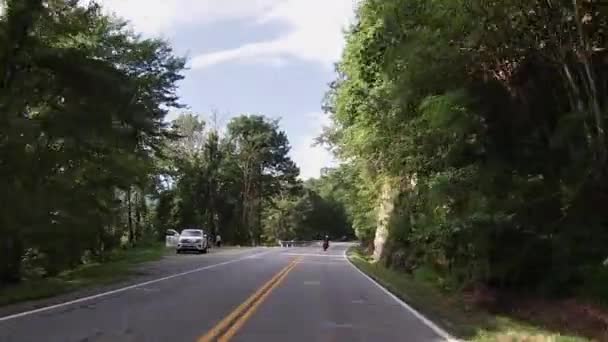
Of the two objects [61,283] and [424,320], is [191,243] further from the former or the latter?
[424,320]

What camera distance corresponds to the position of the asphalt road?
1129cm

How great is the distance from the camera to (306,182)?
172750 mm

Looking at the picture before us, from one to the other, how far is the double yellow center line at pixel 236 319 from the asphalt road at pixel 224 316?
0.02 metres

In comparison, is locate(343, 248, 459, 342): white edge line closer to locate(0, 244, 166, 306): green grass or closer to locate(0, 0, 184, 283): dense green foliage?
locate(0, 244, 166, 306): green grass

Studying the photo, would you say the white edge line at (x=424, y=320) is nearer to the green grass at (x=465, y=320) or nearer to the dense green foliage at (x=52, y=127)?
the green grass at (x=465, y=320)

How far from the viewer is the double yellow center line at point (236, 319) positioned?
11.0 metres

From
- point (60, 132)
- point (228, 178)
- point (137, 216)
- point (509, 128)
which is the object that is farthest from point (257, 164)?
point (509, 128)

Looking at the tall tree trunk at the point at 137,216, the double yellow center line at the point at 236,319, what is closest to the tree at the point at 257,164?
the tall tree trunk at the point at 137,216

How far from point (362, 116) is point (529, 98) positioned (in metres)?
11.2

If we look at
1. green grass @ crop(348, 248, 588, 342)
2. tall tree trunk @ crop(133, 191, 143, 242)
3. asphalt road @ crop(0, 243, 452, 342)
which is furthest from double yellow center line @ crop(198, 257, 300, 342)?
tall tree trunk @ crop(133, 191, 143, 242)

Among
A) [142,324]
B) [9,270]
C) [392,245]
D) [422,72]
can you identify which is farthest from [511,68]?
[392,245]

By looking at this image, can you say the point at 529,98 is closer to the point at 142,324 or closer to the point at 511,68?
the point at 511,68

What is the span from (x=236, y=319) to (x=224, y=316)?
48cm

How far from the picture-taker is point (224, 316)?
543 inches
